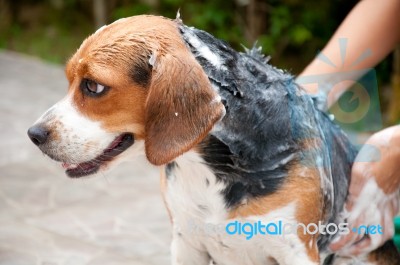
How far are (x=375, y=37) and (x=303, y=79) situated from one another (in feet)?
1.45

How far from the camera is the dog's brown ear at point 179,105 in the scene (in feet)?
8.13

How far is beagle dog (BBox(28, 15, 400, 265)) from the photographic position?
2521 millimetres

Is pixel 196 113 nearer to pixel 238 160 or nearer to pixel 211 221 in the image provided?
pixel 238 160

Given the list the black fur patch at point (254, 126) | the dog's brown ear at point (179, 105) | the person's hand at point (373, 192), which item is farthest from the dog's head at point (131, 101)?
the person's hand at point (373, 192)

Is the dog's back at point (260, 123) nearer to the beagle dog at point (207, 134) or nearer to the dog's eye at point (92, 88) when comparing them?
the beagle dog at point (207, 134)

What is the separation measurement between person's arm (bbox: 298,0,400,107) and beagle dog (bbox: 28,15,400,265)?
562 mm

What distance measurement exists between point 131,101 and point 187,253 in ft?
2.79

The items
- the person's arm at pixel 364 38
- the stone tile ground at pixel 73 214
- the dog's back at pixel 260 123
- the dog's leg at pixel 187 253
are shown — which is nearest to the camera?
the dog's back at pixel 260 123

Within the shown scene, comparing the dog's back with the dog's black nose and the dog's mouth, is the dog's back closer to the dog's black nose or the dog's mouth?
the dog's mouth

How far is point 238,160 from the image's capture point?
2.71 m

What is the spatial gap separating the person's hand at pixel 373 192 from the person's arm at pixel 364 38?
385 mm

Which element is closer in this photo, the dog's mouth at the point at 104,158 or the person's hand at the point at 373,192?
the dog's mouth at the point at 104,158

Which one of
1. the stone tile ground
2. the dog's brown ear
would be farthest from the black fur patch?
the stone tile ground

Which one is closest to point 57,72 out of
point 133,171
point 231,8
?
point 231,8
